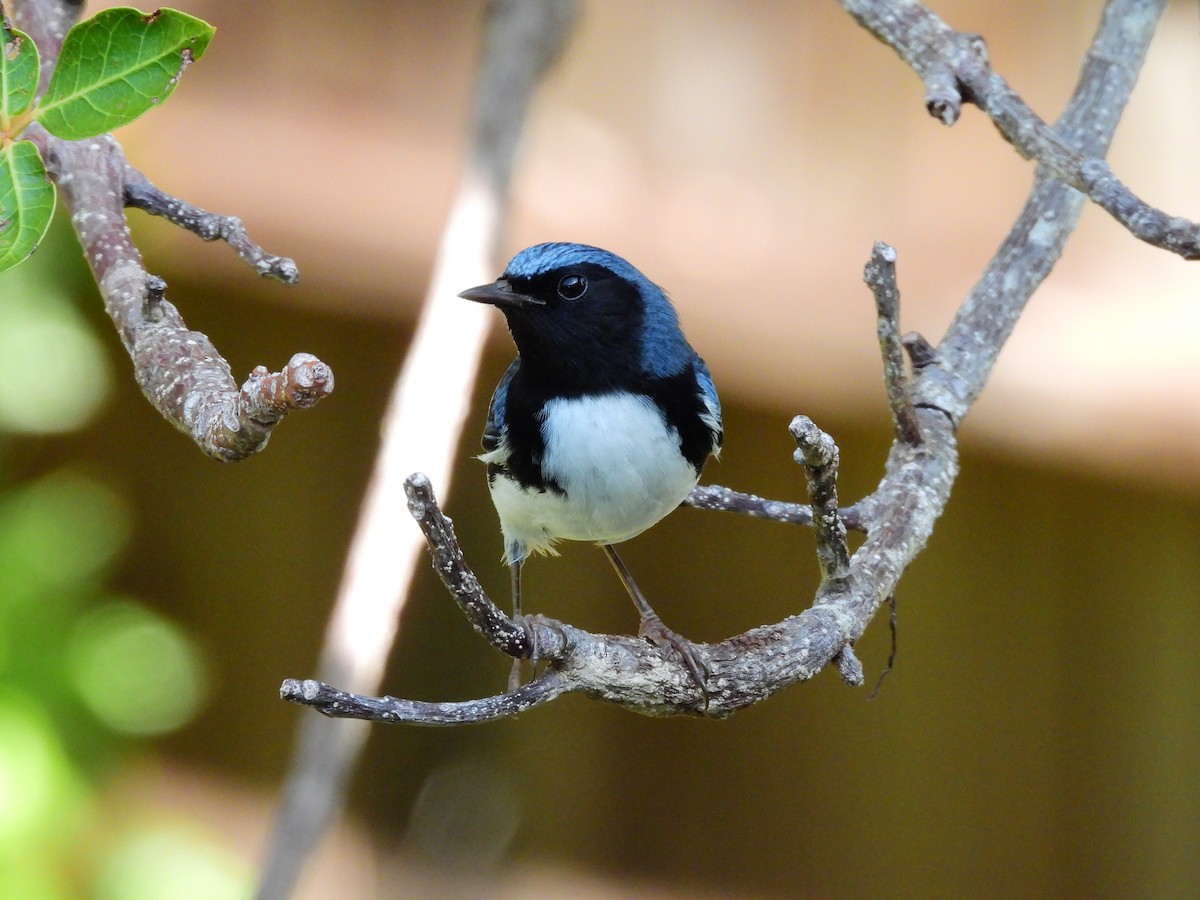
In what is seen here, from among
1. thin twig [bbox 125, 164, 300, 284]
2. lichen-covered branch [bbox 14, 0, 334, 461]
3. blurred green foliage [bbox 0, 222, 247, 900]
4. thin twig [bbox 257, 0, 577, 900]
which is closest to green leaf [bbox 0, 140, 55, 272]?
lichen-covered branch [bbox 14, 0, 334, 461]

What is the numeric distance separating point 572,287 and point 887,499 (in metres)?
0.91

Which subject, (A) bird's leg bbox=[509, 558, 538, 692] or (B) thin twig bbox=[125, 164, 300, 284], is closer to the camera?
(B) thin twig bbox=[125, 164, 300, 284]

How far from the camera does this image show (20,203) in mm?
1349

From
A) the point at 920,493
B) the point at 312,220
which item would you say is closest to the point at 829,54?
the point at 312,220

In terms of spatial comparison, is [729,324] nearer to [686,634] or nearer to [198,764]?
[686,634]

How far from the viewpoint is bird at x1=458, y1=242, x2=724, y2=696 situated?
107 inches

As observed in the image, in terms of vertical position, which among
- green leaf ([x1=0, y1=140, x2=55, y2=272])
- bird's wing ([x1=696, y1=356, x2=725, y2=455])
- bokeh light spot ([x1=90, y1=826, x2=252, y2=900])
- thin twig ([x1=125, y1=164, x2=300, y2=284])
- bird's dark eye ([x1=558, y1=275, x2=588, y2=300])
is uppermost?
bird's dark eye ([x1=558, y1=275, x2=588, y2=300])

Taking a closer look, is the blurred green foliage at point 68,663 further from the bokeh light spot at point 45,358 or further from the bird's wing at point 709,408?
the bird's wing at point 709,408

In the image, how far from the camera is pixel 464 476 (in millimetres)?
5504

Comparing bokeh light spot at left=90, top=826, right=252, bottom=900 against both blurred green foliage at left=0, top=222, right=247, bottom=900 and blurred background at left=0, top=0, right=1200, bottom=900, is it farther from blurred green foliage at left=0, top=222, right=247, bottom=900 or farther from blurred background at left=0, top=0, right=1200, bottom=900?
blurred background at left=0, top=0, right=1200, bottom=900

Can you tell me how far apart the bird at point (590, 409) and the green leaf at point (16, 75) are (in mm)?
1481

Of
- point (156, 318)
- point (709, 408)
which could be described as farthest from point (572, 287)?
point (156, 318)

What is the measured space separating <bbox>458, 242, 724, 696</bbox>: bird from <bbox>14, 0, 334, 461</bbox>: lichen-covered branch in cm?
82

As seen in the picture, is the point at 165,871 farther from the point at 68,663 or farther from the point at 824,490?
the point at 824,490
